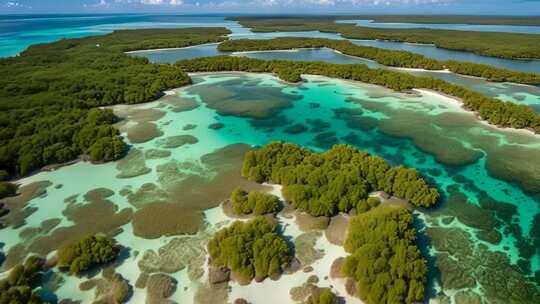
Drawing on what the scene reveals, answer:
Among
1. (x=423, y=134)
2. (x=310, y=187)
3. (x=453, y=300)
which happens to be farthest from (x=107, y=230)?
(x=423, y=134)

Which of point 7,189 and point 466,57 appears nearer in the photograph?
point 7,189

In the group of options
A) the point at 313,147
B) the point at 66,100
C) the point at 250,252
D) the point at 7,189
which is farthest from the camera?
the point at 66,100

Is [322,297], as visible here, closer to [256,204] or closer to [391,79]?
[256,204]

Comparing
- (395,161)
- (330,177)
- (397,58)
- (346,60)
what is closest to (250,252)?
(330,177)

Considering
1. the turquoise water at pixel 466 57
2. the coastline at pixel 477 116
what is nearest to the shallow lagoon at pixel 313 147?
the coastline at pixel 477 116

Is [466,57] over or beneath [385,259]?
over

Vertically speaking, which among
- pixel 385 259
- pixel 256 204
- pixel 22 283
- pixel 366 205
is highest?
pixel 385 259

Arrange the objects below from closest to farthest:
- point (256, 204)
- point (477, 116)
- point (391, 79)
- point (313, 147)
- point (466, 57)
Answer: point (256, 204), point (313, 147), point (477, 116), point (391, 79), point (466, 57)
